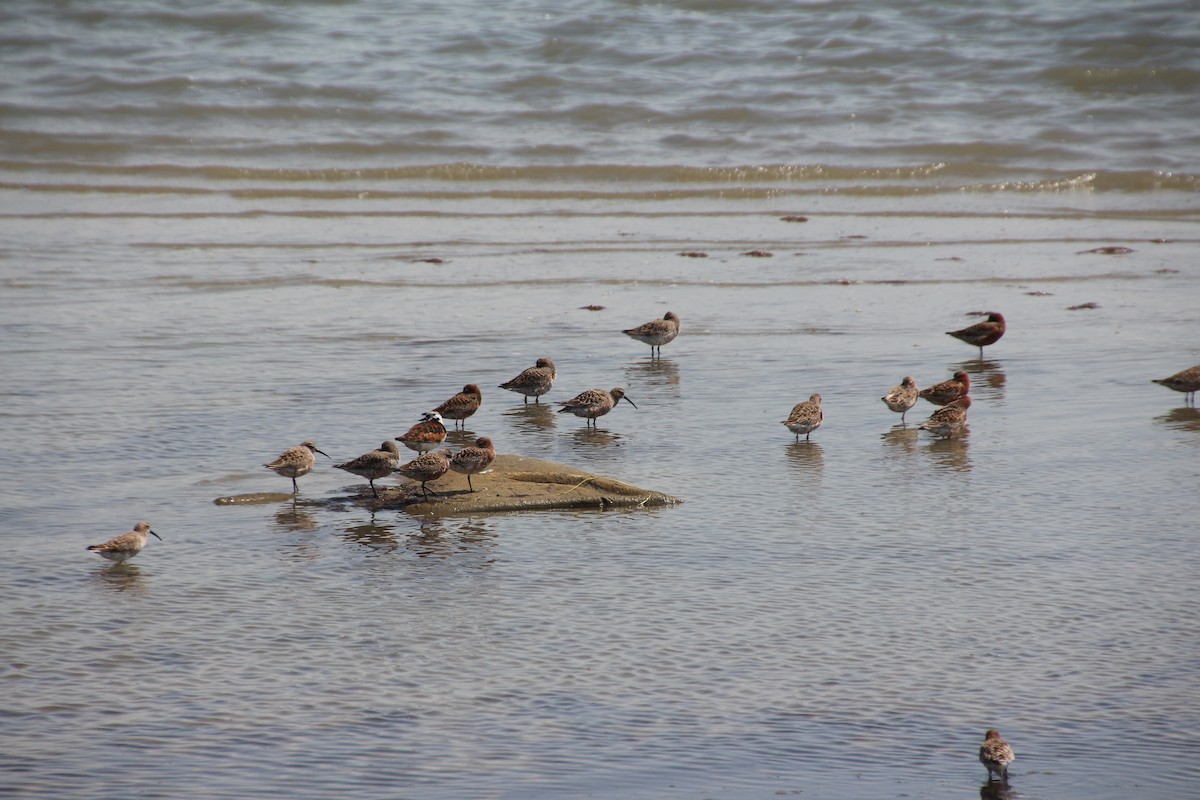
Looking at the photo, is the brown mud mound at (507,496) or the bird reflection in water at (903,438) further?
the bird reflection in water at (903,438)

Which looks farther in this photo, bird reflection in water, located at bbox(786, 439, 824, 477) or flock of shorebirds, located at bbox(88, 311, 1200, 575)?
bird reflection in water, located at bbox(786, 439, 824, 477)

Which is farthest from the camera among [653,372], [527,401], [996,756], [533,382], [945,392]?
[653,372]

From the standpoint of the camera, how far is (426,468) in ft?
29.4

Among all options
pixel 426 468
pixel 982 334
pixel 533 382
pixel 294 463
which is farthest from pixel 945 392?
pixel 294 463

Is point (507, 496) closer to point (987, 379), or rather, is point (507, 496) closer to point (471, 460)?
point (471, 460)

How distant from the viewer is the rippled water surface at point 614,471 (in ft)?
18.8

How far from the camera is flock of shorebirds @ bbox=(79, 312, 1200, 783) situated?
9039 millimetres

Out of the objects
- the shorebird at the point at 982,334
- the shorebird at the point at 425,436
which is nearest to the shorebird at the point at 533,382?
the shorebird at the point at 425,436

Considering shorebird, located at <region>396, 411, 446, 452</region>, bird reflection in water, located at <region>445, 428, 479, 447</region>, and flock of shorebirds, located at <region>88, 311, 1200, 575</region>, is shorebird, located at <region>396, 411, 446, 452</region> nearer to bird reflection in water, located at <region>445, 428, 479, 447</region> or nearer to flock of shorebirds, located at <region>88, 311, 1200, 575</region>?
flock of shorebirds, located at <region>88, 311, 1200, 575</region>

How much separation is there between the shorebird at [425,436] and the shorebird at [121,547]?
2.60 m

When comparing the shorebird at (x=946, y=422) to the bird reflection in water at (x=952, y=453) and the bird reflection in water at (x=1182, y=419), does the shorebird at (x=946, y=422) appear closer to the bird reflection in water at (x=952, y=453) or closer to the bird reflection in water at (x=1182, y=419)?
the bird reflection in water at (x=952, y=453)

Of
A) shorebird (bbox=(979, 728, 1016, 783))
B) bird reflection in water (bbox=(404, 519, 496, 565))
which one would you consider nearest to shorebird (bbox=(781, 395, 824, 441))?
bird reflection in water (bbox=(404, 519, 496, 565))

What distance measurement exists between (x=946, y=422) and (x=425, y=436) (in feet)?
12.8

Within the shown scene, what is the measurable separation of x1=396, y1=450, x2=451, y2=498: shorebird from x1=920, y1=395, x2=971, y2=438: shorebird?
3.76 m
